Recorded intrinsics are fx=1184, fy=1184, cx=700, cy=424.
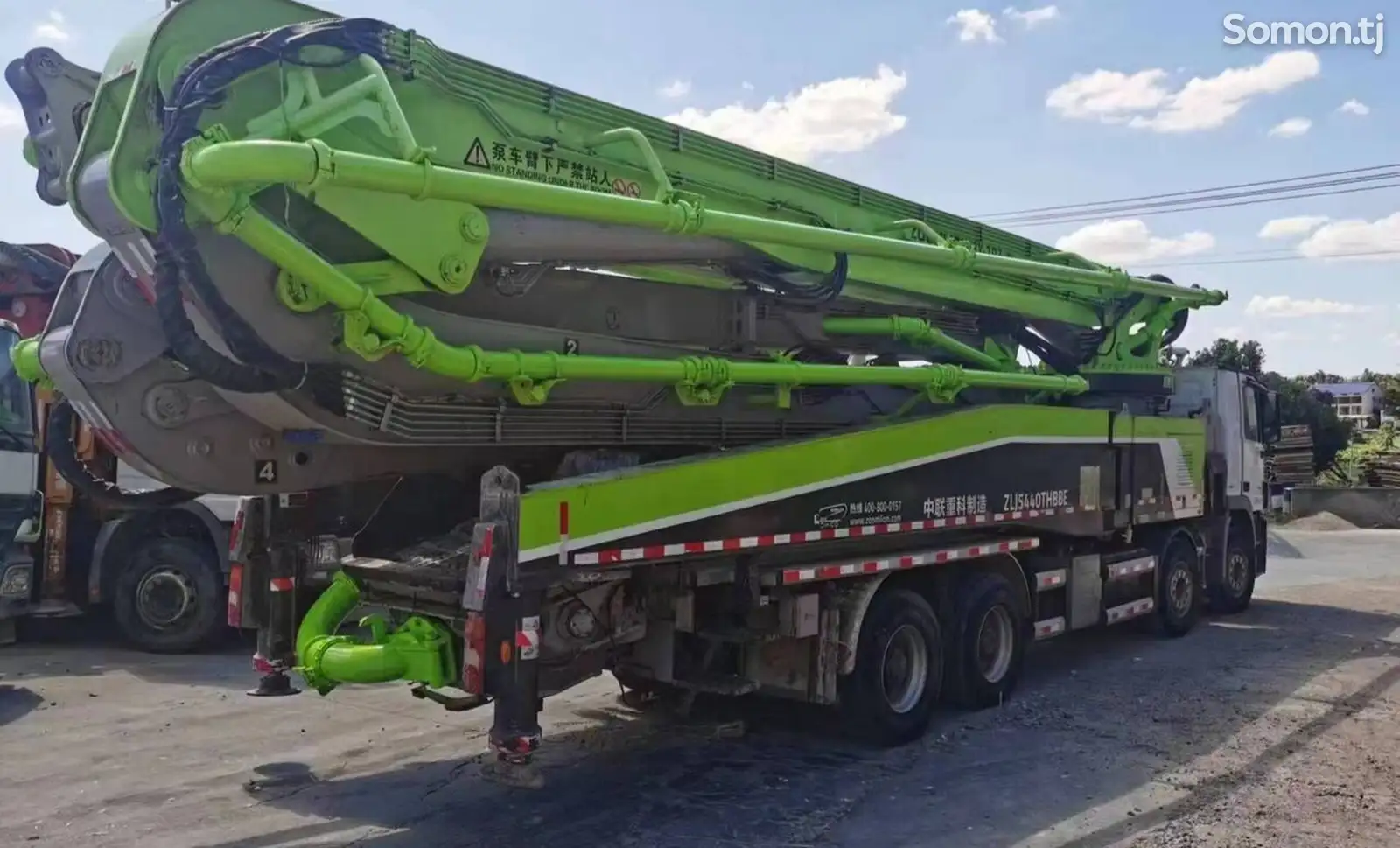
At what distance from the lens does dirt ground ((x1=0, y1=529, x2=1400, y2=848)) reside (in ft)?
19.4

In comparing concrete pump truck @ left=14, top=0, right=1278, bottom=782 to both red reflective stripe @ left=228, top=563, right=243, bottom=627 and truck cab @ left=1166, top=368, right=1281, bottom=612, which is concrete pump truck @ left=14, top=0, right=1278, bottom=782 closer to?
red reflective stripe @ left=228, top=563, right=243, bottom=627

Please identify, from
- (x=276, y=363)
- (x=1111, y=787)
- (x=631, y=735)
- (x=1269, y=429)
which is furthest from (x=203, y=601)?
(x=1269, y=429)

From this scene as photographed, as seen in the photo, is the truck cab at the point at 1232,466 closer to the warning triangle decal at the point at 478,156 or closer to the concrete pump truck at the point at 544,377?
the concrete pump truck at the point at 544,377

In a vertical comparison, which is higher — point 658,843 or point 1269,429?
point 1269,429

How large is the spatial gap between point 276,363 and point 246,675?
5.21 m

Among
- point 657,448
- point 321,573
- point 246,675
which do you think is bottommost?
point 246,675

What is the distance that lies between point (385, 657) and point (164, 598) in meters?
5.95

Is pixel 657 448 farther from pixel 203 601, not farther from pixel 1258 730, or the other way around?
pixel 203 601

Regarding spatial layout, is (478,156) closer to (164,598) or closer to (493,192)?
(493,192)

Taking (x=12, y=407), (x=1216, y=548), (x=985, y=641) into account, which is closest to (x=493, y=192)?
(x=985, y=641)

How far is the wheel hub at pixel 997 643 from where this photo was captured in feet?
28.6

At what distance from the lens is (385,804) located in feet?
20.7

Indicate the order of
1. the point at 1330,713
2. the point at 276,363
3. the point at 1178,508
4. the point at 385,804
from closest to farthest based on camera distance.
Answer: the point at 276,363, the point at 385,804, the point at 1330,713, the point at 1178,508

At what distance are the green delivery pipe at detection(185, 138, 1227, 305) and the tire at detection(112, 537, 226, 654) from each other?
6.77m
